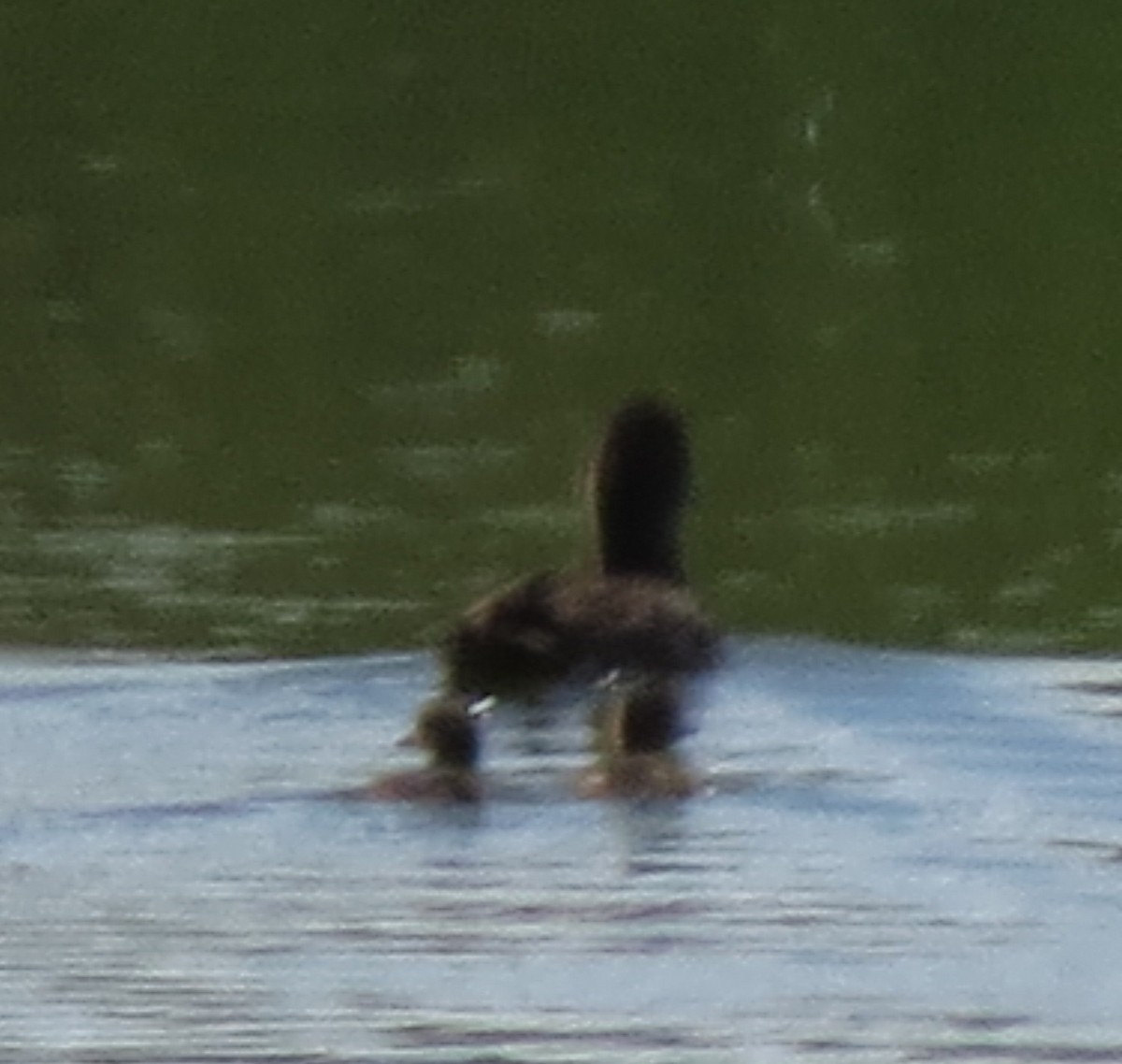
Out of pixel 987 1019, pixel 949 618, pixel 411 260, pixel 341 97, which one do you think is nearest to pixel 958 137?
pixel 341 97

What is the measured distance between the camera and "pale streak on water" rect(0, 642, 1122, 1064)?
27.5 ft

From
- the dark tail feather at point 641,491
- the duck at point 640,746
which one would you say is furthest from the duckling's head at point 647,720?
the dark tail feather at point 641,491

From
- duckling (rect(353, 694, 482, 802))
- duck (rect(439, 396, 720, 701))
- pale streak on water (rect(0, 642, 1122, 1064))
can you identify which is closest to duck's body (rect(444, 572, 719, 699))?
duck (rect(439, 396, 720, 701))

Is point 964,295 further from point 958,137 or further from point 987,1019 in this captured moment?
point 987,1019

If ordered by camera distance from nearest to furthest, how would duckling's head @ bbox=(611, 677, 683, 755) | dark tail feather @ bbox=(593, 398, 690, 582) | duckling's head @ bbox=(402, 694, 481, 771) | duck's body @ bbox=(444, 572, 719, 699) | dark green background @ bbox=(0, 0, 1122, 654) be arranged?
duckling's head @ bbox=(402, 694, 481, 771)
duckling's head @ bbox=(611, 677, 683, 755)
duck's body @ bbox=(444, 572, 719, 699)
dark tail feather @ bbox=(593, 398, 690, 582)
dark green background @ bbox=(0, 0, 1122, 654)

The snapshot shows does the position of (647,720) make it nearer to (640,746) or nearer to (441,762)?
(640,746)

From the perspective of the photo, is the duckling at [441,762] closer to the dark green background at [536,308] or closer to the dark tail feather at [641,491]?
the dark green background at [536,308]

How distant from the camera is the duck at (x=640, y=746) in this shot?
9.80 m

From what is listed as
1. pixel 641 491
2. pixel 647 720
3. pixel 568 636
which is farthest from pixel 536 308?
pixel 647 720

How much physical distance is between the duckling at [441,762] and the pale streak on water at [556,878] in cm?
6

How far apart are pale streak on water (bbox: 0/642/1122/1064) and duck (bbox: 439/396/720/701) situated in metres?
0.13

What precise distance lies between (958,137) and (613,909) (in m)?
13.8

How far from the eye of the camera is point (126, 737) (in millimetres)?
9984

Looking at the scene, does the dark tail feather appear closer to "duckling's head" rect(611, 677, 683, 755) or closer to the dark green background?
the dark green background
